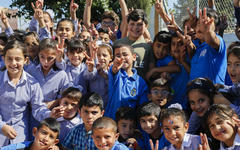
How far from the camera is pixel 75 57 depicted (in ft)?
12.2

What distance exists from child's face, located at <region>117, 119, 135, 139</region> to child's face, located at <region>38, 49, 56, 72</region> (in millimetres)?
1078

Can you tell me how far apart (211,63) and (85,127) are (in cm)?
151

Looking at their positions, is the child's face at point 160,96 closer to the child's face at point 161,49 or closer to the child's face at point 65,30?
the child's face at point 161,49

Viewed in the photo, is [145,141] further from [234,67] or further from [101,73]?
[234,67]

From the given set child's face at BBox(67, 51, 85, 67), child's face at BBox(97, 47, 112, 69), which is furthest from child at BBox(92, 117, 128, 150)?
child's face at BBox(67, 51, 85, 67)

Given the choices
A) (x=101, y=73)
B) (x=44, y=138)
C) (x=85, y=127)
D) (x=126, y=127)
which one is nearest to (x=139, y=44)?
(x=101, y=73)

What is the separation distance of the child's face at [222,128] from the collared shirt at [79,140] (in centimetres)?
119

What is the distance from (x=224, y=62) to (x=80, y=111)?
1.64 meters

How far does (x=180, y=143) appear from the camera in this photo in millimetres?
2660

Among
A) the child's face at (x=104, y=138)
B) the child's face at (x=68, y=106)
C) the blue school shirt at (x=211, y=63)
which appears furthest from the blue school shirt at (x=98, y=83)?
the blue school shirt at (x=211, y=63)

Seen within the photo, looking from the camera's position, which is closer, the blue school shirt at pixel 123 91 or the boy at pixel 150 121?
the boy at pixel 150 121

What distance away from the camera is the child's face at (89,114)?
3.03 meters

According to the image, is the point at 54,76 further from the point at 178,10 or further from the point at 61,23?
the point at 178,10

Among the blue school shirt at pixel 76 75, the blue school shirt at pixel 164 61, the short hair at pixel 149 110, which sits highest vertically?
the blue school shirt at pixel 164 61
